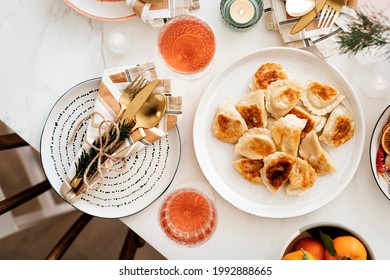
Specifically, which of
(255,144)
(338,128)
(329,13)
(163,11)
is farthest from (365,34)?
(163,11)

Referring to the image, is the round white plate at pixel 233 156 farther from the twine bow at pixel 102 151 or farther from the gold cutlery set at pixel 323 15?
the twine bow at pixel 102 151

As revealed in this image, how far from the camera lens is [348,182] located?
124cm

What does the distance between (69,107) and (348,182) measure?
76 centimetres

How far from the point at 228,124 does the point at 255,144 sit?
9cm

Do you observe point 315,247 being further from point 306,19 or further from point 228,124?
point 306,19

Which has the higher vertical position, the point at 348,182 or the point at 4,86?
the point at 4,86

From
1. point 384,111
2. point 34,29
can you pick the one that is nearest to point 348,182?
point 384,111

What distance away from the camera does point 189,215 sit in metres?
1.27

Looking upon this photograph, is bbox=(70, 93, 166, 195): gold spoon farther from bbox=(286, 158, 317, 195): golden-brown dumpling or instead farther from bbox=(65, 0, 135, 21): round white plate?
bbox=(286, 158, 317, 195): golden-brown dumpling

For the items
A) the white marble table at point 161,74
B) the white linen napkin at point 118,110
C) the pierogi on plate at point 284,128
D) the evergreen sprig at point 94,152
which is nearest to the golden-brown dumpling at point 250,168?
the pierogi on plate at point 284,128
